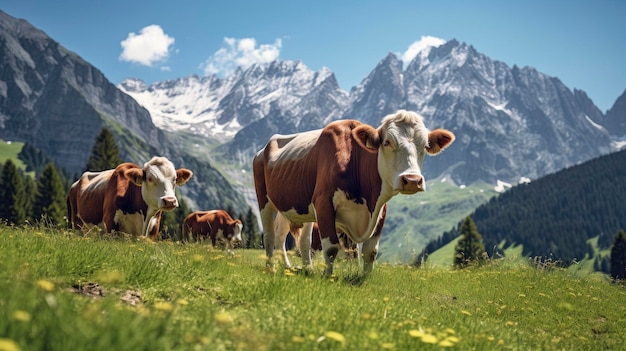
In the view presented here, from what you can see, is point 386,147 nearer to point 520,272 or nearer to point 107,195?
point 520,272

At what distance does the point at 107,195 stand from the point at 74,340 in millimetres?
12500

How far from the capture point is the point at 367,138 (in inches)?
348

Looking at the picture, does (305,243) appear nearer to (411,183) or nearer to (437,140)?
(437,140)

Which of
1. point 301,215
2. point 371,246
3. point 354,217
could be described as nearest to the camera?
point 354,217

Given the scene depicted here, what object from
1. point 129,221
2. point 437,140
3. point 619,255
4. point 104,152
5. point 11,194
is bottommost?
point 11,194

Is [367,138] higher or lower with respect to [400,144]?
higher

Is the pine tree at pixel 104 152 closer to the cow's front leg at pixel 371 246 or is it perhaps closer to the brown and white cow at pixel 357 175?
the brown and white cow at pixel 357 175

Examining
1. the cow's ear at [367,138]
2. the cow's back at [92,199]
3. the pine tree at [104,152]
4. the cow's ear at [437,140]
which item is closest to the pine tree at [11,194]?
the pine tree at [104,152]

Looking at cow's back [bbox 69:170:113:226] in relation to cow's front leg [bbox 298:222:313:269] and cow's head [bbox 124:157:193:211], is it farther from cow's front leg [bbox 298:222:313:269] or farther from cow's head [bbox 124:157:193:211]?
cow's front leg [bbox 298:222:313:269]

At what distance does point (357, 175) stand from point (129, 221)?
783cm

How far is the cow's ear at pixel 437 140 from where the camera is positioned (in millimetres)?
8859

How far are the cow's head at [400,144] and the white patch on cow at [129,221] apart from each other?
7.98 m

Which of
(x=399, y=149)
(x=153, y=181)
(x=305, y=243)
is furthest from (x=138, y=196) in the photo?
(x=399, y=149)

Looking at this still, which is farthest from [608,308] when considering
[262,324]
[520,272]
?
[262,324]
